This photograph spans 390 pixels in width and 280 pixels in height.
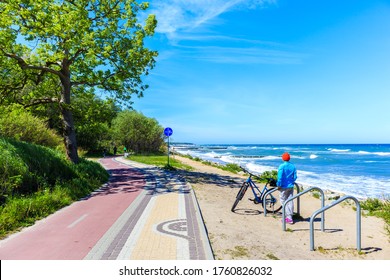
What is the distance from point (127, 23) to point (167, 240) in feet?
41.3

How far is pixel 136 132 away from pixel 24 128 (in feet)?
89.1

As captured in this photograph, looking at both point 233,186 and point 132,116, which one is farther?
point 132,116

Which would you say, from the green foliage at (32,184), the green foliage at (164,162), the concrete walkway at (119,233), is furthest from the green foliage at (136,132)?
the concrete walkway at (119,233)

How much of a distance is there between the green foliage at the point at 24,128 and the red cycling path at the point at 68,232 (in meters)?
7.33

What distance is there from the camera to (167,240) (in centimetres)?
598

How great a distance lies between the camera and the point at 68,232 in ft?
22.0

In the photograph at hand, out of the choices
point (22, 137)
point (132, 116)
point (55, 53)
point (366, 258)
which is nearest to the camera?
point (366, 258)

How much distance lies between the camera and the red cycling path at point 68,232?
5.46 metres

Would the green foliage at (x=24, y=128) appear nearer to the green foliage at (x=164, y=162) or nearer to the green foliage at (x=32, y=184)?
the green foliage at (x=32, y=184)

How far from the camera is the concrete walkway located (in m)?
5.36

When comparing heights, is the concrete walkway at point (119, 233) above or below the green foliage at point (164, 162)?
below

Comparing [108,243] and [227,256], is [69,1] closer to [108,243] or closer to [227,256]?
[108,243]
